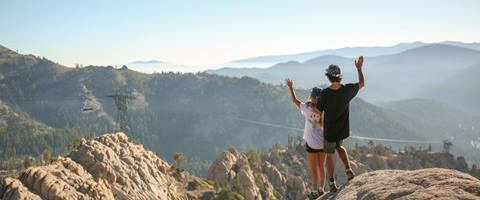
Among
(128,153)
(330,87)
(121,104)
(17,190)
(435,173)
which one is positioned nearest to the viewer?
(435,173)

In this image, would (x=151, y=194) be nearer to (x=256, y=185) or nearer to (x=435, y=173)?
(x=256, y=185)

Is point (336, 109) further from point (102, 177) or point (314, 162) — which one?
point (102, 177)

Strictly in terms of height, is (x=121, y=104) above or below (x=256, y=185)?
above

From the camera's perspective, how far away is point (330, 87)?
1404 centimetres

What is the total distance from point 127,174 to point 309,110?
239ft

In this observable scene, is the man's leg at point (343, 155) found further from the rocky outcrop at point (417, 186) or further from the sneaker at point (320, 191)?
the sneaker at point (320, 191)

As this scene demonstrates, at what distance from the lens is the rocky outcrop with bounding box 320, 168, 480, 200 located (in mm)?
10356

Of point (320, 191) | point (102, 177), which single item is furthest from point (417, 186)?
point (102, 177)

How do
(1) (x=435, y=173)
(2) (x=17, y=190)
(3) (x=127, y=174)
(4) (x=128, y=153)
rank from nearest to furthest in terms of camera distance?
(1) (x=435, y=173) < (2) (x=17, y=190) < (3) (x=127, y=174) < (4) (x=128, y=153)

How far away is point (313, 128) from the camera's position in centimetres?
1491

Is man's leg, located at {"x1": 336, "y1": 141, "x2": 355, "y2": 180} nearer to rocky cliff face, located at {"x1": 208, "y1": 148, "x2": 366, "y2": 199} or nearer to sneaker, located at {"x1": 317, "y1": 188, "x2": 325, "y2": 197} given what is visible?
sneaker, located at {"x1": 317, "y1": 188, "x2": 325, "y2": 197}

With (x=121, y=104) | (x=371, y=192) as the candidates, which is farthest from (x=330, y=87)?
(x=121, y=104)

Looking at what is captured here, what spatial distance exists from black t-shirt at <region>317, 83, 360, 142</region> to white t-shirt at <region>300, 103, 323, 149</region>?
439 mm

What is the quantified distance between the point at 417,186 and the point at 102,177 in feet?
234
